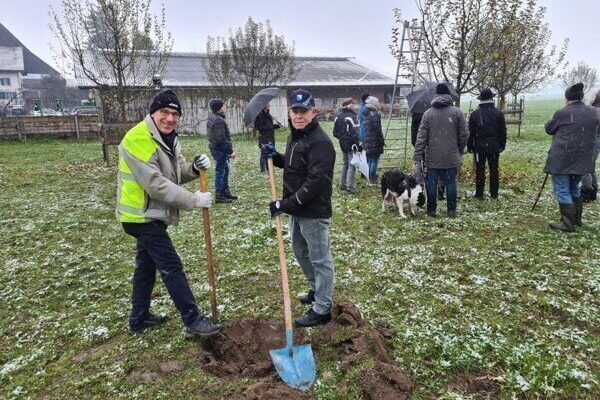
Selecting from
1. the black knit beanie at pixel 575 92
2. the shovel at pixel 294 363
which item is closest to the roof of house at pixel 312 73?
the black knit beanie at pixel 575 92

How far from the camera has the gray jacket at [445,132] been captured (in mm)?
7113

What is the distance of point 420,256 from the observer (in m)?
5.89

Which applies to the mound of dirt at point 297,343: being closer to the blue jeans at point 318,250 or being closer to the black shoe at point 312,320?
the black shoe at point 312,320

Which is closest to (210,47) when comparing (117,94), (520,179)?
(117,94)

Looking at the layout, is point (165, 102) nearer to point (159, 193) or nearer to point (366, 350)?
point (159, 193)

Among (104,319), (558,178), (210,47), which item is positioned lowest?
(104,319)

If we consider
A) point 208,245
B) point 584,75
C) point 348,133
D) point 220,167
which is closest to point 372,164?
point 348,133

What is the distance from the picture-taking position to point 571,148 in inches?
247

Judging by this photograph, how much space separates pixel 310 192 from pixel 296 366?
146cm

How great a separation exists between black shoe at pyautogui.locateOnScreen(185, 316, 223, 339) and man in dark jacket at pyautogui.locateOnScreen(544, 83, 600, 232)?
5566mm

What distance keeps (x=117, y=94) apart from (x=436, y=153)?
41.0ft

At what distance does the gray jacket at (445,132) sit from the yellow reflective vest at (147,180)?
15.9 ft

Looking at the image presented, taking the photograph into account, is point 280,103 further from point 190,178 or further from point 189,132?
point 190,178

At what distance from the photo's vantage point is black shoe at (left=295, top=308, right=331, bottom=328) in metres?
4.11
